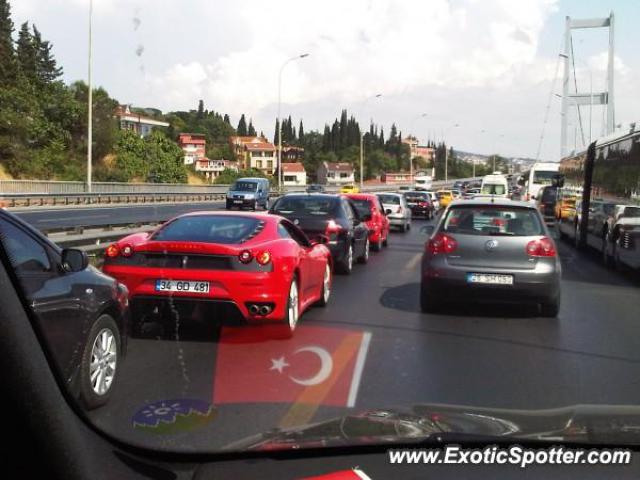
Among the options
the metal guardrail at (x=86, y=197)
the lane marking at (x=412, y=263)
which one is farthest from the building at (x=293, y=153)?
the lane marking at (x=412, y=263)

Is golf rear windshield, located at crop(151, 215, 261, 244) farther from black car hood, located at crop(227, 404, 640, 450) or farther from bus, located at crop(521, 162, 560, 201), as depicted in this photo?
bus, located at crop(521, 162, 560, 201)

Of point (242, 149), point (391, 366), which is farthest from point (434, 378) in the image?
point (242, 149)

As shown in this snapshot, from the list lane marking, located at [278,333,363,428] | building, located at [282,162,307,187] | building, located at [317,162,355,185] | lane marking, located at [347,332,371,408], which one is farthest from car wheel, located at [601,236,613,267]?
building, located at [317,162,355,185]

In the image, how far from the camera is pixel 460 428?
2.66 m

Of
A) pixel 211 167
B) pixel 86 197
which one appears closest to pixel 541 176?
pixel 86 197

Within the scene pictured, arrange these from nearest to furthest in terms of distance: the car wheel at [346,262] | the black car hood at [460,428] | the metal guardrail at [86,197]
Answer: the black car hood at [460,428]
the car wheel at [346,262]
the metal guardrail at [86,197]

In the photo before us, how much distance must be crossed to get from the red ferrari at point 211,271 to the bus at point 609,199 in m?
8.14

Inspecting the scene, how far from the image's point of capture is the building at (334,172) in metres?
145

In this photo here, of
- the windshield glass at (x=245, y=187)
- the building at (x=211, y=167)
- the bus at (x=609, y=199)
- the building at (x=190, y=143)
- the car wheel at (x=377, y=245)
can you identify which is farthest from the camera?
the building at (x=211, y=167)

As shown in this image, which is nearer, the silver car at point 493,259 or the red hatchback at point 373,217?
the silver car at point 493,259

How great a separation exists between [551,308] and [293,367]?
173 inches

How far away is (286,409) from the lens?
16.5ft

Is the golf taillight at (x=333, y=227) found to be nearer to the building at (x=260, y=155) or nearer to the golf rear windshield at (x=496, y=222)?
the golf rear windshield at (x=496, y=222)

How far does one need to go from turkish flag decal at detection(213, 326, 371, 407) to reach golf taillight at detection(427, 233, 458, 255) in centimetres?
201
